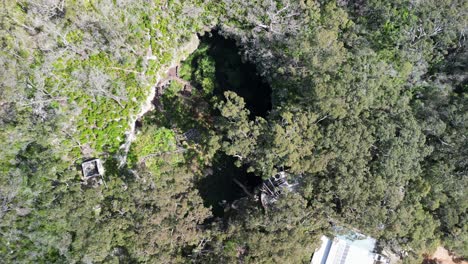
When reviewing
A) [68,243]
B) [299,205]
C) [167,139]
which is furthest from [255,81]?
[68,243]

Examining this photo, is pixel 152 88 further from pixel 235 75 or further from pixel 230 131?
pixel 230 131

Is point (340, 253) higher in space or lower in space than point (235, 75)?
lower

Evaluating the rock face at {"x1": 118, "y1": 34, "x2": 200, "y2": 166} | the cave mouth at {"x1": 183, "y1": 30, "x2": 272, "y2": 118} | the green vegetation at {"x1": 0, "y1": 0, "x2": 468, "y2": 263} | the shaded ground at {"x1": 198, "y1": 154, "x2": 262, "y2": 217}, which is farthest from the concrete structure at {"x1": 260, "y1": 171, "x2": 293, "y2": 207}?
the rock face at {"x1": 118, "y1": 34, "x2": 200, "y2": 166}

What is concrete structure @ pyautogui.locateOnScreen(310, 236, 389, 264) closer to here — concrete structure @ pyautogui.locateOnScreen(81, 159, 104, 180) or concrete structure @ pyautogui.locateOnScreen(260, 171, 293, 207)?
concrete structure @ pyautogui.locateOnScreen(260, 171, 293, 207)

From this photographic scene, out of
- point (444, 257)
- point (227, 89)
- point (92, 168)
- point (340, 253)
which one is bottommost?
point (92, 168)

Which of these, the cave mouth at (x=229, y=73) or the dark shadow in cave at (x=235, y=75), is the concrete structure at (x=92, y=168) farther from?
the dark shadow in cave at (x=235, y=75)

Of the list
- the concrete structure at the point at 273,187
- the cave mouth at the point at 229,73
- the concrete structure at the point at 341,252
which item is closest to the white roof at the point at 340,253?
the concrete structure at the point at 341,252

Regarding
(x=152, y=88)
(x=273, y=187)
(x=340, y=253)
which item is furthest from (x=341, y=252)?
(x=152, y=88)
